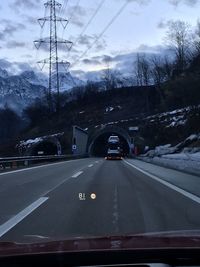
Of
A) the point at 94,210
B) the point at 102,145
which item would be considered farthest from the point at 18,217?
the point at 102,145

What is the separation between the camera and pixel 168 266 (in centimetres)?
464

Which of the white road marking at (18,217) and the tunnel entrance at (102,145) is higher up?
the tunnel entrance at (102,145)

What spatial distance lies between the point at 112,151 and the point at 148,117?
36746mm

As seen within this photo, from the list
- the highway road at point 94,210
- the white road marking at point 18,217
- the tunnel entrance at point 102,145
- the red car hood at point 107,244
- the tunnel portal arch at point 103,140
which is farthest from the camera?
the tunnel entrance at point 102,145

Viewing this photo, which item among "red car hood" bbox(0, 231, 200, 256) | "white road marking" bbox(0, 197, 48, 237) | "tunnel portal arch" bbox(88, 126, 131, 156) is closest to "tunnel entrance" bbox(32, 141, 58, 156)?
"tunnel portal arch" bbox(88, 126, 131, 156)

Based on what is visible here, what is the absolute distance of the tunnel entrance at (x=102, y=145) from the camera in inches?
4484

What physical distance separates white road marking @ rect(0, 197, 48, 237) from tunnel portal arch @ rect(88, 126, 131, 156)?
90928mm

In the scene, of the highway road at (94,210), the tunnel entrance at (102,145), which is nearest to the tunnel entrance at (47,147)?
the tunnel entrance at (102,145)

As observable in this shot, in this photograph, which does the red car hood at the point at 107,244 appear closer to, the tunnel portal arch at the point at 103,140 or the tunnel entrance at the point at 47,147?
the tunnel entrance at the point at 47,147

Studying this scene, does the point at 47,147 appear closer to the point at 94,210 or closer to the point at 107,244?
the point at 94,210

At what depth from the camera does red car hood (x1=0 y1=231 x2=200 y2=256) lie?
493cm

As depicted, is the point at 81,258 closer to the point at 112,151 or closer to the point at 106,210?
the point at 106,210

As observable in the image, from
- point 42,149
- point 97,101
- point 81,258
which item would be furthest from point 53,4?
point 97,101

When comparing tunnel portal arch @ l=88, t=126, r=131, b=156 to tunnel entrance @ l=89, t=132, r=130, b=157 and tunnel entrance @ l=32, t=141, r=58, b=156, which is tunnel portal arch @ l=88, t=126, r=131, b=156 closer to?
tunnel entrance @ l=89, t=132, r=130, b=157
